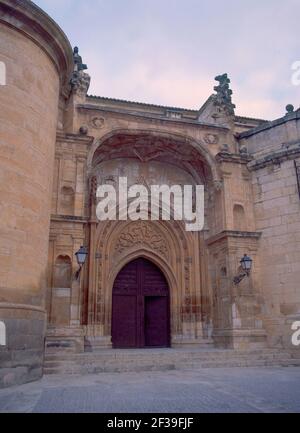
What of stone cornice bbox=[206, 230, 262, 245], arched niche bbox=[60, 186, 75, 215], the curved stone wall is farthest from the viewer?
stone cornice bbox=[206, 230, 262, 245]

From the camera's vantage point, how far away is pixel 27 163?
7.78m

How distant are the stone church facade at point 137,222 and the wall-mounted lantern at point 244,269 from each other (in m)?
0.13

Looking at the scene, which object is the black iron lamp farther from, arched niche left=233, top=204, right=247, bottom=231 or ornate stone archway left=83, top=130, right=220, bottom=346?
ornate stone archway left=83, top=130, right=220, bottom=346

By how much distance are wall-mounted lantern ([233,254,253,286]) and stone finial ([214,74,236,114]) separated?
16.6ft

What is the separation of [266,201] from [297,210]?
0.97m

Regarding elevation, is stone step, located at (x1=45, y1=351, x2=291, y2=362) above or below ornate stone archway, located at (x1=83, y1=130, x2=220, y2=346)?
below

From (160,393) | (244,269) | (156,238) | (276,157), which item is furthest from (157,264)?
(160,393)

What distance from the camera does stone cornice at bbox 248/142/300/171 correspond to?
37.9ft

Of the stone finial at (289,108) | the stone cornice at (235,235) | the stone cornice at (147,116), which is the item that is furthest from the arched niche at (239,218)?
the stone finial at (289,108)

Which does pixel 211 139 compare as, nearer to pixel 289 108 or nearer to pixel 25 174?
pixel 289 108

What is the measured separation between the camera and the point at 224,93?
13195 mm

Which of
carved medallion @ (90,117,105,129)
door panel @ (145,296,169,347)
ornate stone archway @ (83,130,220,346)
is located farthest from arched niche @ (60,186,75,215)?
door panel @ (145,296,169,347)

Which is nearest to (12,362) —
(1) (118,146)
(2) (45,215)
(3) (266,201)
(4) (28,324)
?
(4) (28,324)
